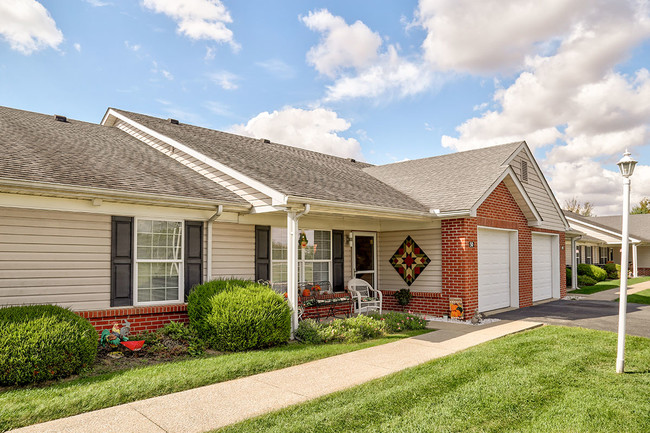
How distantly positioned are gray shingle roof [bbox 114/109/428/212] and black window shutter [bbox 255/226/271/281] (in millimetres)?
1423

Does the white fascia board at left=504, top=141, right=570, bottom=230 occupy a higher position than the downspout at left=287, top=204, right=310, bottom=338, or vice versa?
the white fascia board at left=504, top=141, right=570, bottom=230

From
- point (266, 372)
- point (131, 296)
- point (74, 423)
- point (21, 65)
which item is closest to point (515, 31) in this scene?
point (266, 372)

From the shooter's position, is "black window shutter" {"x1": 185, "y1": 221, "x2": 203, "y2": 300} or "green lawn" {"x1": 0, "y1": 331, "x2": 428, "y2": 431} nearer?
"green lawn" {"x1": 0, "y1": 331, "x2": 428, "y2": 431}

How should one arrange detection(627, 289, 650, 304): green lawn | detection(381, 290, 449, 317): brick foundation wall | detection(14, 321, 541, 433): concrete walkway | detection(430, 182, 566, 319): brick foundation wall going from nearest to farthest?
detection(14, 321, 541, 433): concrete walkway → detection(430, 182, 566, 319): brick foundation wall → detection(381, 290, 449, 317): brick foundation wall → detection(627, 289, 650, 304): green lawn

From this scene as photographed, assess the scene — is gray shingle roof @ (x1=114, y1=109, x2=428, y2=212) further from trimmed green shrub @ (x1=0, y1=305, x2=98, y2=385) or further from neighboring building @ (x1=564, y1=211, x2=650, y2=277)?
neighboring building @ (x1=564, y1=211, x2=650, y2=277)

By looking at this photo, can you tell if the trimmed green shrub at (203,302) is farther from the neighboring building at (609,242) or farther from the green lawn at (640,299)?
the neighboring building at (609,242)

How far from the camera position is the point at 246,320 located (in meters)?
7.31

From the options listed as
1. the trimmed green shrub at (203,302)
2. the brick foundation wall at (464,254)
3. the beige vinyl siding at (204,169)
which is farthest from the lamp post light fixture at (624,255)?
the trimmed green shrub at (203,302)

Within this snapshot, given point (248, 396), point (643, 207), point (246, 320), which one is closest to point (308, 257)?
point (246, 320)

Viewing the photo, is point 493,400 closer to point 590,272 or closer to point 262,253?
point 262,253

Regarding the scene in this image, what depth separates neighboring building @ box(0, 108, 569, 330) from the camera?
24.0 ft

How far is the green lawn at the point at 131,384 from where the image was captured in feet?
15.1

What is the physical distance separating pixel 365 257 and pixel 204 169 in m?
5.49

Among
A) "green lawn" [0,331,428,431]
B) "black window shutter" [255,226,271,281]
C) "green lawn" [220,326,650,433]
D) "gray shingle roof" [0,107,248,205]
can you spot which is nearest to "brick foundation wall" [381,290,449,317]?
"green lawn" [220,326,650,433]
